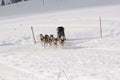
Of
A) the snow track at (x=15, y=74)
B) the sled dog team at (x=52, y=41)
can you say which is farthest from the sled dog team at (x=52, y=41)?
the snow track at (x=15, y=74)

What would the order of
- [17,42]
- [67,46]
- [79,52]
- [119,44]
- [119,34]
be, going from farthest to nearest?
[17,42] → [119,34] → [67,46] → [119,44] → [79,52]

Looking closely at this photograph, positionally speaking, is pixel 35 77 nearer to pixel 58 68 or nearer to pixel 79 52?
pixel 58 68

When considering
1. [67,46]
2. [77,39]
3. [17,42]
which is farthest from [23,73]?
[17,42]

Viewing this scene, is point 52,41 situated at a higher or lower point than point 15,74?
higher

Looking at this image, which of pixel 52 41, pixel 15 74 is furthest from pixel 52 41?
pixel 15 74

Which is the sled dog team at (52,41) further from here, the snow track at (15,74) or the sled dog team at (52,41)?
the snow track at (15,74)

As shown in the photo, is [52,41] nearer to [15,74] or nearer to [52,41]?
[52,41]

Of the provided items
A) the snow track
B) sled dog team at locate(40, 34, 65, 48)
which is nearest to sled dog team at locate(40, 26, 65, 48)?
sled dog team at locate(40, 34, 65, 48)

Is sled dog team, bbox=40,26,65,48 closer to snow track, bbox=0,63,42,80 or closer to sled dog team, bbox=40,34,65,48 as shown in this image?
sled dog team, bbox=40,34,65,48

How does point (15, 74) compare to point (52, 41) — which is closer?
point (15, 74)

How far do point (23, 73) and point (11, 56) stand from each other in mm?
4655

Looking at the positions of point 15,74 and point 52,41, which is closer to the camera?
point 15,74

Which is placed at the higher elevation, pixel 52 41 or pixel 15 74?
pixel 52 41

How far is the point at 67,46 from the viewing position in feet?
70.9
